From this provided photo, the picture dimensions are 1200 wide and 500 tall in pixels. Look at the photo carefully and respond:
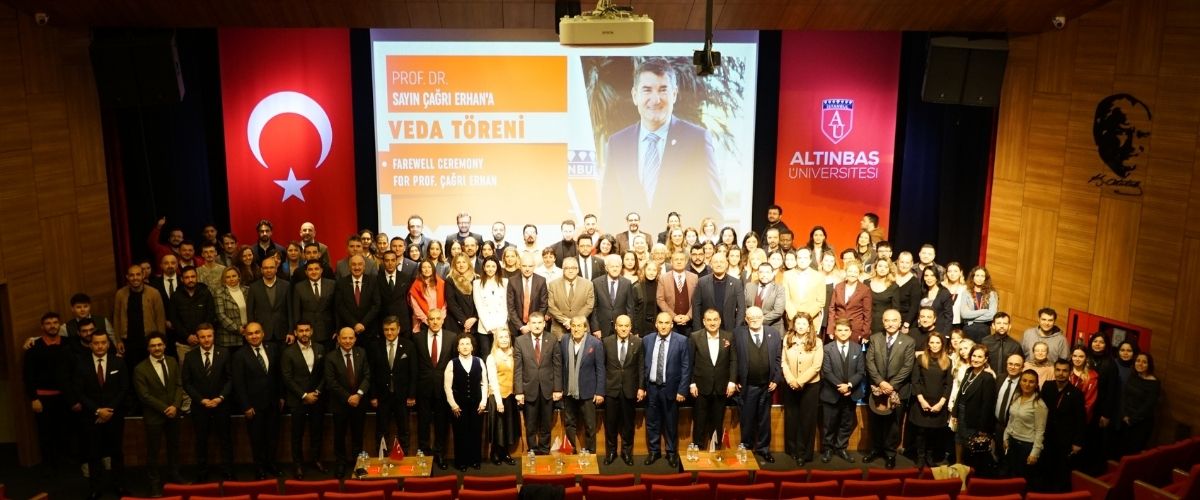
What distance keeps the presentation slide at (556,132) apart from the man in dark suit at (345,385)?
304 cm

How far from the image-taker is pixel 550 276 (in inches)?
346

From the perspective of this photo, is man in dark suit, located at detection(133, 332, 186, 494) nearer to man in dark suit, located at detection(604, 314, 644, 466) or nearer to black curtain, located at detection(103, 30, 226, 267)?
black curtain, located at detection(103, 30, 226, 267)

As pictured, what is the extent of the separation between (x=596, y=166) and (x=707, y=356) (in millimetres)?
3422

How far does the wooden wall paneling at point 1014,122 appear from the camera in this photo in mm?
9367

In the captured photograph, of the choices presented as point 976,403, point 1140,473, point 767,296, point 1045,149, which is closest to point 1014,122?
point 1045,149

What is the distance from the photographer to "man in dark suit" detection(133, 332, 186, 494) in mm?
7348

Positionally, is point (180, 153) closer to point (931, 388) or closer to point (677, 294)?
point (677, 294)

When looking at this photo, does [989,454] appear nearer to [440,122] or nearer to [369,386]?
[369,386]

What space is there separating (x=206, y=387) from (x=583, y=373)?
2.87m

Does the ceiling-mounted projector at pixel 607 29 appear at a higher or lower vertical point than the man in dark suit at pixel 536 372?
higher

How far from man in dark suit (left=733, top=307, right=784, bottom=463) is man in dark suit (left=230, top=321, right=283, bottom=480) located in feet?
11.9

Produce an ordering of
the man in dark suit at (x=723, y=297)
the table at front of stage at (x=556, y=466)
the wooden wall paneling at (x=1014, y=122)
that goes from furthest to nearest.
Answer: the wooden wall paneling at (x=1014, y=122) < the man in dark suit at (x=723, y=297) < the table at front of stage at (x=556, y=466)

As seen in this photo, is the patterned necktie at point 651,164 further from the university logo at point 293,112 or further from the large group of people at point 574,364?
the university logo at point 293,112

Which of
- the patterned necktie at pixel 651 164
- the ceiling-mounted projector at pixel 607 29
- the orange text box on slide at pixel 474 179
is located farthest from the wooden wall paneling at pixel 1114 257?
the orange text box on slide at pixel 474 179
